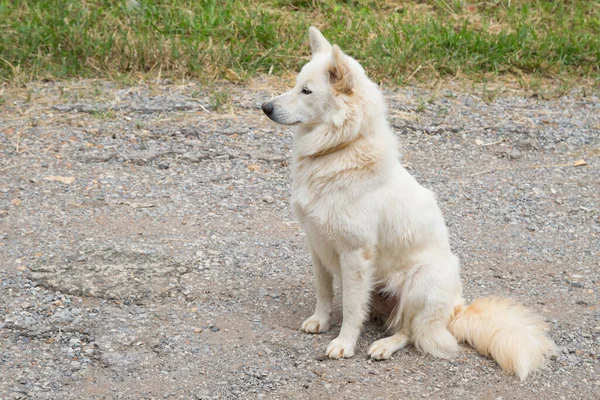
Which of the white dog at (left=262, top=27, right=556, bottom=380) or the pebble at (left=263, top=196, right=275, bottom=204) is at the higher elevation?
the white dog at (left=262, top=27, right=556, bottom=380)

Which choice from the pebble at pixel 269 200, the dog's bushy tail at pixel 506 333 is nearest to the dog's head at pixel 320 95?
the dog's bushy tail at pixel 506 333

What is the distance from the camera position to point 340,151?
11.8ft

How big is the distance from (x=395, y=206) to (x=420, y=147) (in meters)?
2.73

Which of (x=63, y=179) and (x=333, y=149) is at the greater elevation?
(x=333, y=149)

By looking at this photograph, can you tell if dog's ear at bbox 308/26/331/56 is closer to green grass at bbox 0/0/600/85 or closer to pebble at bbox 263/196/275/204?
pebble at bbox 263/196/275/204

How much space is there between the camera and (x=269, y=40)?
7449 mm

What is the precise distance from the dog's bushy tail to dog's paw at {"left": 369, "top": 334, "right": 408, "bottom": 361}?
241mm

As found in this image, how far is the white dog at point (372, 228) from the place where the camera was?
3512 mm

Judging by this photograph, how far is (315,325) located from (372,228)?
1.96 feet

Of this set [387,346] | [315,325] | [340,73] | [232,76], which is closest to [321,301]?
[315,325]

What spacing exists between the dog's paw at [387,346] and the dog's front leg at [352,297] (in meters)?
0.10

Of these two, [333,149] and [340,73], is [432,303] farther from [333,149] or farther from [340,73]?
[340,73]

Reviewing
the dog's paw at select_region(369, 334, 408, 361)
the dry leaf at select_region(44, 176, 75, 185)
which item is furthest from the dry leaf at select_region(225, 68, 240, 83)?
the dog's paw at select_region(369, 334, 408, 361)

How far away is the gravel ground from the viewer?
3398 millimetres
